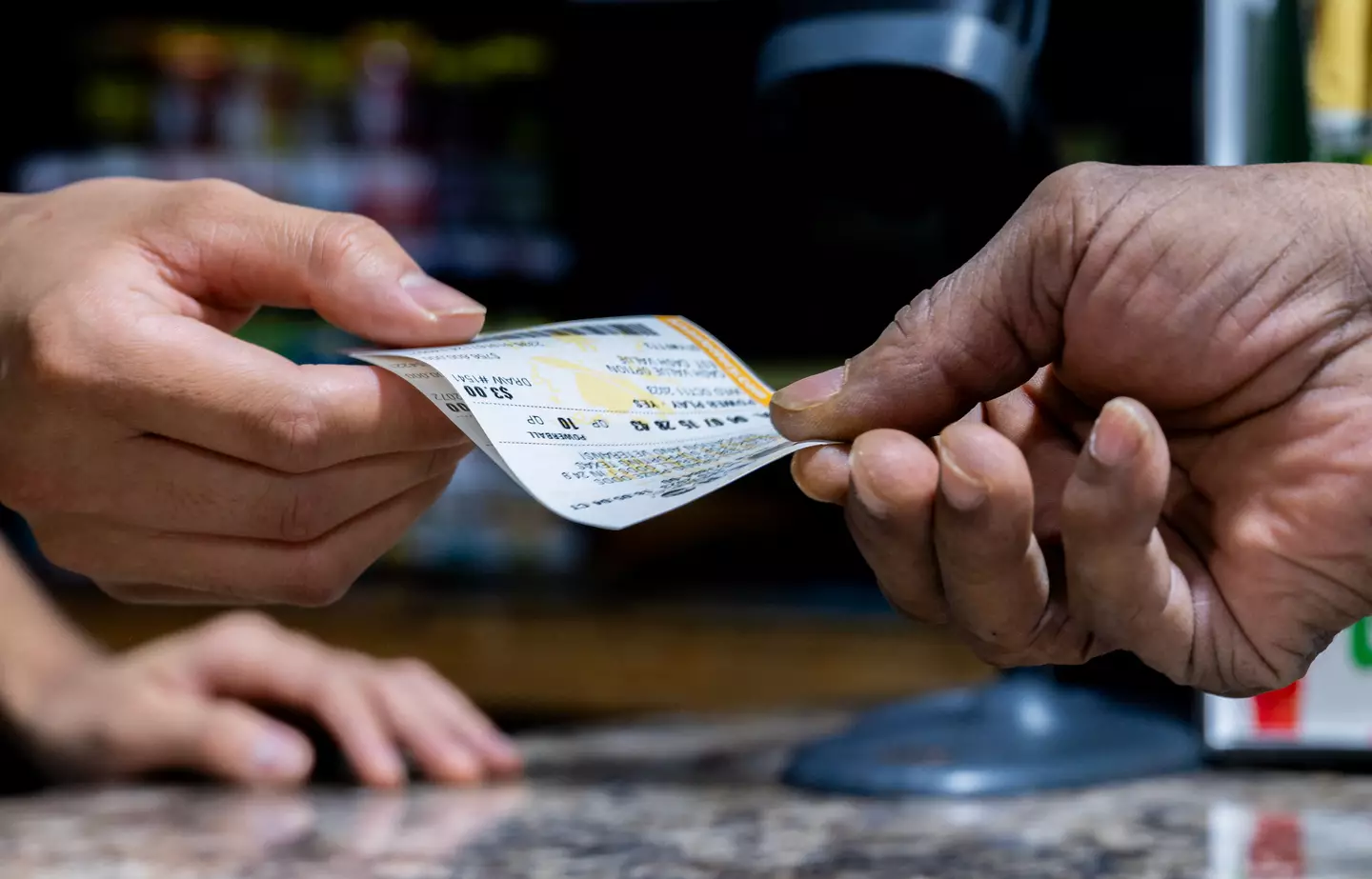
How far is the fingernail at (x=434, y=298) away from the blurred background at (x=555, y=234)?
4.14 ft

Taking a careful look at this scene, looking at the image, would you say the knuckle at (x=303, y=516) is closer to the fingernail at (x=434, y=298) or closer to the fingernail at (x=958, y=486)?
the fingernail at (x=434, y=298)

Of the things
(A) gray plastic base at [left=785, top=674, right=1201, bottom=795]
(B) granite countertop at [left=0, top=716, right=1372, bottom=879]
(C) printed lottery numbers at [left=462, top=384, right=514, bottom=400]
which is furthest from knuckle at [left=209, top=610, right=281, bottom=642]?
(C) printed lottery numbers at [left=462, top=384, right=514, bottom=400]

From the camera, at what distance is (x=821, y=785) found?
96cm

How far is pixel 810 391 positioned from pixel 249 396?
29cm

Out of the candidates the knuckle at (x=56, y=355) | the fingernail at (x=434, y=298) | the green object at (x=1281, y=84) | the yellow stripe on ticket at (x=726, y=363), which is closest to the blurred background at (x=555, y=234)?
the green object at (x=1281, y=84)

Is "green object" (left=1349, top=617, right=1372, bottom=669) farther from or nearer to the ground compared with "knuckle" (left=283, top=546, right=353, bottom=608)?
nearer to the ground

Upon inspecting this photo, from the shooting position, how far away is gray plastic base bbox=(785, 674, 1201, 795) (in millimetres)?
938

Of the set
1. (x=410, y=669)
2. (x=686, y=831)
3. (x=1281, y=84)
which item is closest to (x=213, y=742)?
(x=410, y=669)

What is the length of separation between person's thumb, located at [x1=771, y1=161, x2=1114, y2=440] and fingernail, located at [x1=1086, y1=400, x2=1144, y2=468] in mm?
111

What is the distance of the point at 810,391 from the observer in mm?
667

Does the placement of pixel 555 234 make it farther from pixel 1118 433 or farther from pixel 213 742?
pixel 1118 433

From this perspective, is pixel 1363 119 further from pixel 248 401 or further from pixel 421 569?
pixel 421 569

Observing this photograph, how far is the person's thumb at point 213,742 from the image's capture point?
1052 mm

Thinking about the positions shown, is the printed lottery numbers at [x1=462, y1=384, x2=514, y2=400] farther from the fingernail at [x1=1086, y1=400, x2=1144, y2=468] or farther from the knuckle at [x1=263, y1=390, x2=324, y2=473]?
the fingernail at [x1=1086, y1=400, x2=1144, y2=468]
